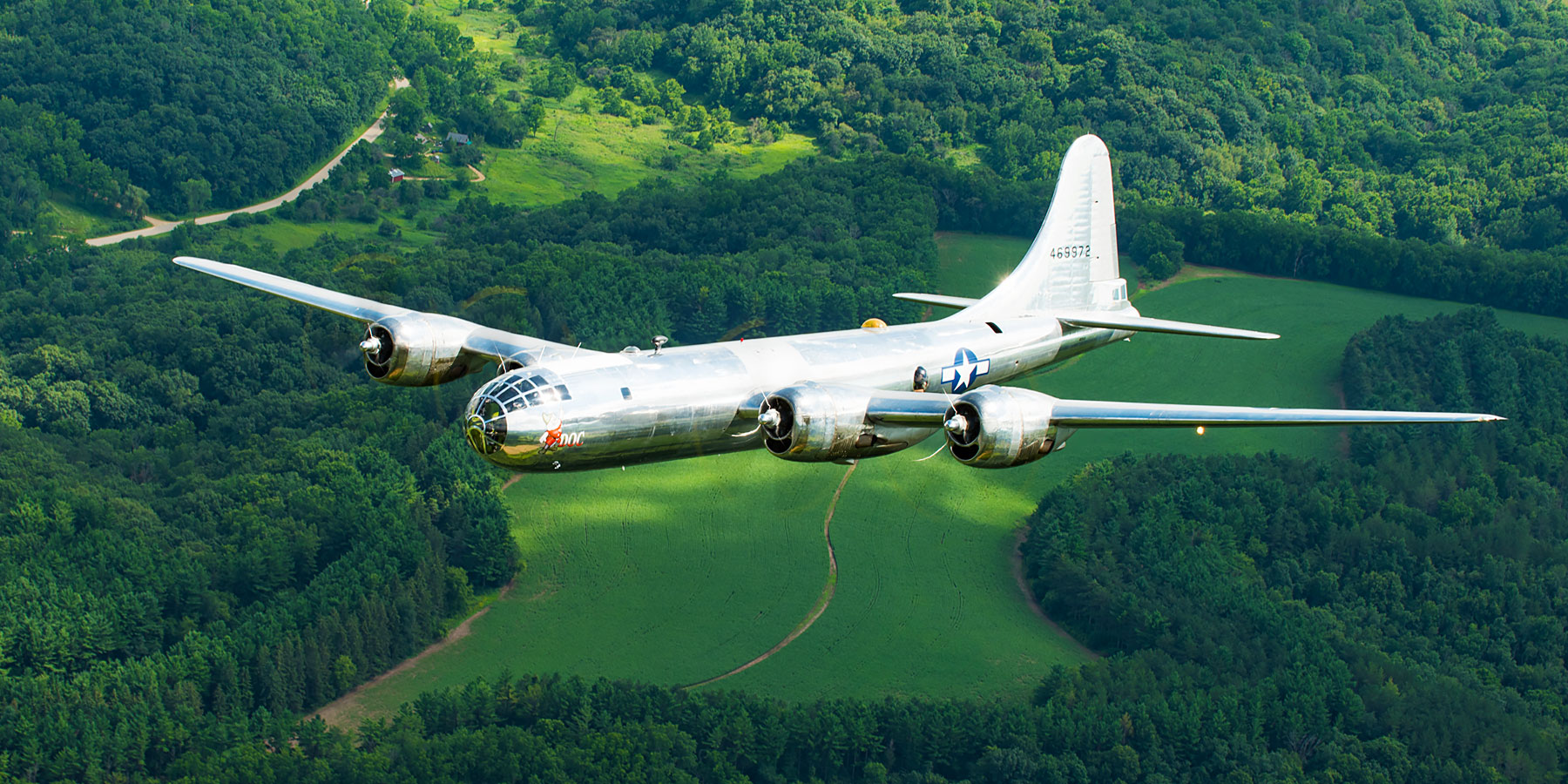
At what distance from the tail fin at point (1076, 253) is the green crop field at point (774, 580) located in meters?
37.5

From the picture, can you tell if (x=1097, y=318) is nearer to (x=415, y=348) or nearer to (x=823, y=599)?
(x=415, y=348)

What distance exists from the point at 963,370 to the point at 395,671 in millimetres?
59176

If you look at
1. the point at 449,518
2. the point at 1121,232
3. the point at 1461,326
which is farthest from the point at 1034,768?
the point at 1121,232

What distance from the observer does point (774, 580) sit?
10806 cm

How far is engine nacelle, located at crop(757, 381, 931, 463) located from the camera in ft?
167

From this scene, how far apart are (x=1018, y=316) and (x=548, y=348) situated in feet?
72.1

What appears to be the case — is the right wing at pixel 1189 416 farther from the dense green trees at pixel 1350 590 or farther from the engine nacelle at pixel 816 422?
the dense green trees at pixel 1350 590

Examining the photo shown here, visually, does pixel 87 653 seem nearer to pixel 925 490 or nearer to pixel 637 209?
pixel 925 490

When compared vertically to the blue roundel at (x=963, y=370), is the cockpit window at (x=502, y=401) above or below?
above

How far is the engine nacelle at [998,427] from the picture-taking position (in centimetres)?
5062

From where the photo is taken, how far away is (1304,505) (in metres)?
126

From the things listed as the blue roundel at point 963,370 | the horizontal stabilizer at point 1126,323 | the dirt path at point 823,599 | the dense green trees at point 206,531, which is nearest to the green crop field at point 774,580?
the dirt path at point 823,599

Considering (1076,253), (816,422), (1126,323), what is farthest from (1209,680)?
(816,422)

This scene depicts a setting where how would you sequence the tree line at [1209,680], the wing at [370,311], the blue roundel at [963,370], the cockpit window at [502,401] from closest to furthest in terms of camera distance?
the cockpit window at [502,401] < the wing at [370,311] < the blue roundel at [963,370] < the tree line at [1209,680]
